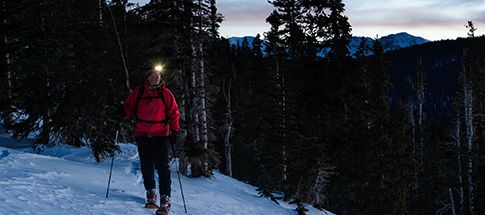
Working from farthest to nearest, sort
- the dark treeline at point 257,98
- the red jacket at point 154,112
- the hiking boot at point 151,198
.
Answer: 1. the dark treeline at point 257,98
2. the hiking boot at point 151,198
3. the red jacket at point 154,112

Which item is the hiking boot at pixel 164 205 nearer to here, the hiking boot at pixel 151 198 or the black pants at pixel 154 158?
the black pants at pixel 154 158

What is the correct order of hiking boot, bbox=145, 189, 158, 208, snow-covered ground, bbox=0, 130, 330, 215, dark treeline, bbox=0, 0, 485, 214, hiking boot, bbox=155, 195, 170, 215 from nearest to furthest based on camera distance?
snow-covered ground, bbox=0, 130, 330, 215, hiking boot, bbox=155, 195, 170, 215, hiking boot, bbox=145, 189, 158, 208, dark treeline, bbox=0, 0, 485, 214

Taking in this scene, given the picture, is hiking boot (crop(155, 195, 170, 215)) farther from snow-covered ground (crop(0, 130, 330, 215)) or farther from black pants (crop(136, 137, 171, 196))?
snow-covered ground (crop(0, 130, 330, 215))

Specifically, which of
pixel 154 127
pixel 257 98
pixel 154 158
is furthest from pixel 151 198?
pixel 257 98

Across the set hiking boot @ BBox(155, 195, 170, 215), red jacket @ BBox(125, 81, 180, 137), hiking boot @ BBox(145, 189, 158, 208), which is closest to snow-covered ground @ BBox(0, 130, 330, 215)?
hiking boot @ BBox(145, 189, 158, 208)

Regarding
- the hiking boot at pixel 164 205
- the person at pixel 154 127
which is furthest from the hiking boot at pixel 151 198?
the hiking boot at pixel 164 205

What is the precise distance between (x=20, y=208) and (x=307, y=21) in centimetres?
2620

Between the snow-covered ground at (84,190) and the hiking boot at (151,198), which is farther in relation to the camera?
the hiking boot at (151,198)

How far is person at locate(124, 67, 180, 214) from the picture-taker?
671 cm

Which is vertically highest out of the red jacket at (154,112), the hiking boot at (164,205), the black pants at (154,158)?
the red jacket at (154,112)

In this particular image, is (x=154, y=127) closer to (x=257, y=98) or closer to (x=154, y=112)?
(x=154, y=112)

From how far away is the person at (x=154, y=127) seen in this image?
264 inches

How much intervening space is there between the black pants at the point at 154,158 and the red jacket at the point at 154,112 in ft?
0.46

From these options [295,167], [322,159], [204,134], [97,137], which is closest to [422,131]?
[295,167]
